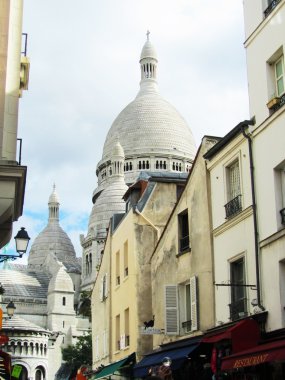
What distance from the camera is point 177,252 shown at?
78.3 feet

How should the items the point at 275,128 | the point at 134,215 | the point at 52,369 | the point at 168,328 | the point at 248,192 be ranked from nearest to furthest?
the point at 275,128 < the point at 248,192 < the point at 168,328 < the point at 134,215 < the point at 52,369

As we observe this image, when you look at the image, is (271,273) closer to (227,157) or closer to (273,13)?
(227,157)

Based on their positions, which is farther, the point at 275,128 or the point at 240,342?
the point at 275,128

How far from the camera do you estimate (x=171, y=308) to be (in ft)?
77.9

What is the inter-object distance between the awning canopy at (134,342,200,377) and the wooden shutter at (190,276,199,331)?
2.50 feet

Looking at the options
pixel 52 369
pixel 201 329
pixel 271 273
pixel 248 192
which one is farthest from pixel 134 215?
pixel 52 369

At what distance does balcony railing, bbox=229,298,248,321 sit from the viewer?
1842 centimetres

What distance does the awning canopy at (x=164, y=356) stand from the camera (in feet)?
65.2

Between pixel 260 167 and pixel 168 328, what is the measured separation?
7.51m

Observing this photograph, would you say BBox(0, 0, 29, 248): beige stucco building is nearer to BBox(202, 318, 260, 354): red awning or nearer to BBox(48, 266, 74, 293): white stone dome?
BBox(202, 318, 260, 354): red awning

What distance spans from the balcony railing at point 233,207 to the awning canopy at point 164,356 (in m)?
3.50

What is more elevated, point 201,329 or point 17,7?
point 17,7

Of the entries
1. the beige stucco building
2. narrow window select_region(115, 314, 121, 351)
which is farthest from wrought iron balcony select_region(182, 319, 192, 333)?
narrow window select_region(115, 314, 121, 351)

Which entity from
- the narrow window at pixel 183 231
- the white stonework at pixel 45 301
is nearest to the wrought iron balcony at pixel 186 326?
the narrow window at pixel 183 231
